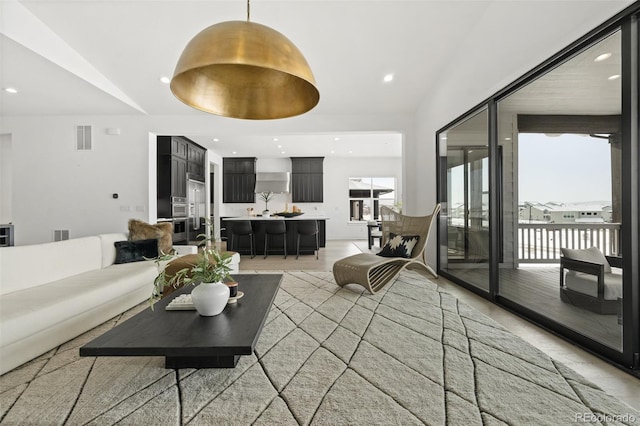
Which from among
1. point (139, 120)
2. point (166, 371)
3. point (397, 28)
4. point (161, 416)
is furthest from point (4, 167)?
point (397, 28)

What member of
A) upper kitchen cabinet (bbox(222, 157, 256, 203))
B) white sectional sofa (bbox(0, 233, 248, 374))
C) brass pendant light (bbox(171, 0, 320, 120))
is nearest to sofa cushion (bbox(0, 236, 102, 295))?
white sectional sofa (bbox(0, 233, 248, 374))

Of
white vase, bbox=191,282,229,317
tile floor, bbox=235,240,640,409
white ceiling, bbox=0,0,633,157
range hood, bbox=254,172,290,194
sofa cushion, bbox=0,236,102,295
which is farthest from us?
range hood, bbox=254,172,290,194

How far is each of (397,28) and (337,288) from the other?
333 cm

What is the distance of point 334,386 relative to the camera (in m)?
1.56

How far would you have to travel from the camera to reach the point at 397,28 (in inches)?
132

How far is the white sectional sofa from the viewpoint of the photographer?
180 cm

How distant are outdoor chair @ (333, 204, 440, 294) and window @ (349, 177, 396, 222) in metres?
4.93

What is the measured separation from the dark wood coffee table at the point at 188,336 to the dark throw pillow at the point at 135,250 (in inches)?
74.7

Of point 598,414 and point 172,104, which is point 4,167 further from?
point 598,414

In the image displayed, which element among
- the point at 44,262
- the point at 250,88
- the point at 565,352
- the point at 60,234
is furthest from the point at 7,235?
the point at 565,352

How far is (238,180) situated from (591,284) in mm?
8758

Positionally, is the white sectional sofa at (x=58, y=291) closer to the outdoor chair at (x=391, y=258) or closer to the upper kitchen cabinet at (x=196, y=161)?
the outdoor chair at (x=391, y=258)

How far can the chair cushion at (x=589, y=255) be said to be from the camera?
1.94 metres

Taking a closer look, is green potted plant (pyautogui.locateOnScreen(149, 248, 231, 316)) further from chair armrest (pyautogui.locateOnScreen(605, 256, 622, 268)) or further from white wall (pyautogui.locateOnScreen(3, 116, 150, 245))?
white wall (pyautogui.locateOnScreen(3, 116, 150, 245))
